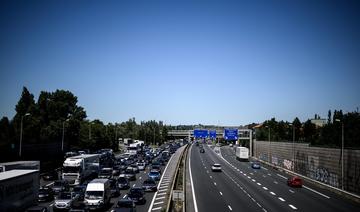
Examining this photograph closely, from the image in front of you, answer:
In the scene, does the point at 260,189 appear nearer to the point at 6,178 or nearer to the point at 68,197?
the point at 68,197

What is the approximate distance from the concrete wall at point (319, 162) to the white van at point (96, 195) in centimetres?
3301

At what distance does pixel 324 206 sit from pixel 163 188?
67.7 feet

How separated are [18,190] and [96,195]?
21.8 ft

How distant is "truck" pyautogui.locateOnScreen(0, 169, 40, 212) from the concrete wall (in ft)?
127

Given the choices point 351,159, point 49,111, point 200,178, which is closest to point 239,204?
point 351,159

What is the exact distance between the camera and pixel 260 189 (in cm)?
5488

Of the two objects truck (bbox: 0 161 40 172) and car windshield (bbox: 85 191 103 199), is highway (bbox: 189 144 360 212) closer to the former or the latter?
car windshield (bbox: 85 191 103 199)

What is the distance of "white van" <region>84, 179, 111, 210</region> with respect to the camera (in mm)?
35344

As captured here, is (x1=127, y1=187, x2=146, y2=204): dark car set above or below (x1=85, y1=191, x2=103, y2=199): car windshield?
below

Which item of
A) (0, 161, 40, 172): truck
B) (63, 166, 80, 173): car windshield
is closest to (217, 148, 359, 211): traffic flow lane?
(63, 166, 80, 173): car windshield

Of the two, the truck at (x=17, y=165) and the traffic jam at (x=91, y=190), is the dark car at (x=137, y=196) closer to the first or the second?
the traffic jam at (x=91, y=190)

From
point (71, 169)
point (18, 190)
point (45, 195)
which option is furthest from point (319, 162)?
point (18, 190)

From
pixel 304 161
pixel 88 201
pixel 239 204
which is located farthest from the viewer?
pixel 304 161

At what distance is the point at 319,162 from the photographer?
68.4m
